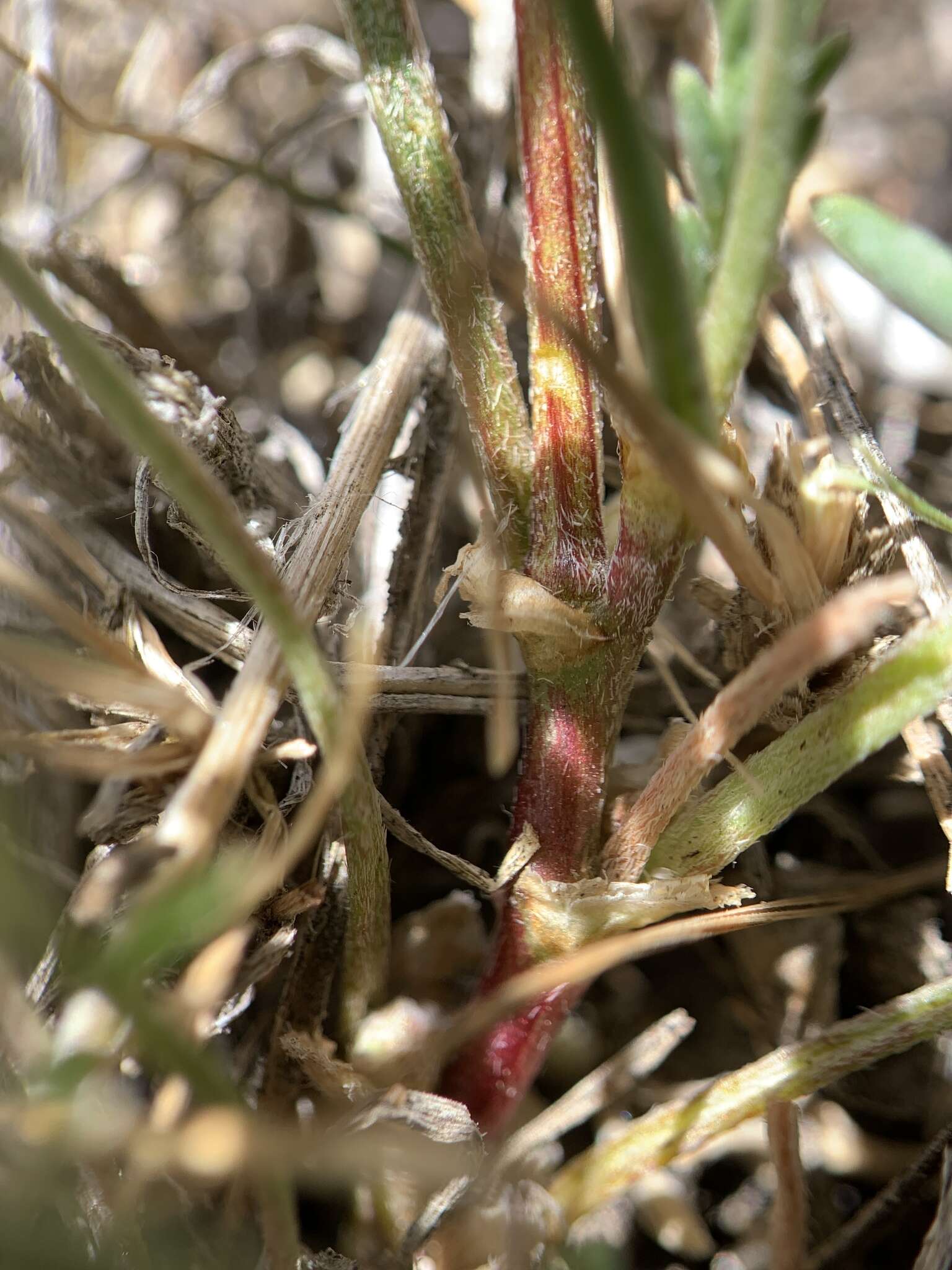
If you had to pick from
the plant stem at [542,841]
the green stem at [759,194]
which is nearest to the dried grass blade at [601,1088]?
the plant stem at [542,841]

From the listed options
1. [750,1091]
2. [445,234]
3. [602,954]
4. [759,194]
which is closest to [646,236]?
[759,194]

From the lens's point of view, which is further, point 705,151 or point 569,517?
point 569,517

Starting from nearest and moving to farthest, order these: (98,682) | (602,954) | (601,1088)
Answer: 1. (98,682)
2. (602,954)
3. (601,1088)

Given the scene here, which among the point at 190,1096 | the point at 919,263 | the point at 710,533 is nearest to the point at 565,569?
the point at 710,533

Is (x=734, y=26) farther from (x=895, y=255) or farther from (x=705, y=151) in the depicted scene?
(x=895, y=255)

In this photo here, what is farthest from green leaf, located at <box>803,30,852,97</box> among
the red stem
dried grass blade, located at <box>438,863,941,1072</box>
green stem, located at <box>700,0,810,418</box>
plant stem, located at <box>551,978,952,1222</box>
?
plant stem, located at <box>551,978,952,1222</box>

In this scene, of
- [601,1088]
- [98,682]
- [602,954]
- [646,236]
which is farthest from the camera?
[601,1088]
